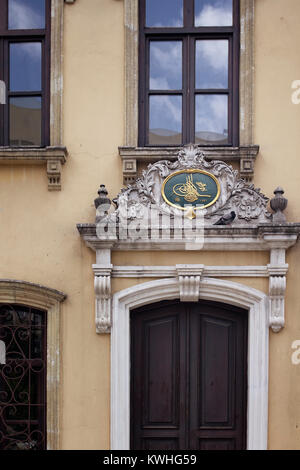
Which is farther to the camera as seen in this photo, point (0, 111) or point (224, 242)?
point (0, 111)

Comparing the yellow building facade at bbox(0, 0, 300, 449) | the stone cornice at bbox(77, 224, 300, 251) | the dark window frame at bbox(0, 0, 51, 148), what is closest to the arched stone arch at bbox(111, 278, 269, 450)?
the yellow building facade at bbox(0, 0, 300, 449)

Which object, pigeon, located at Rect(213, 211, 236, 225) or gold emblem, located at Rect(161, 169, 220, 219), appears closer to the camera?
pigeon, located at Rect(213, 211, 236, 225)

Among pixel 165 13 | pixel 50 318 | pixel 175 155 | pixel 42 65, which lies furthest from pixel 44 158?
pixel 165 13

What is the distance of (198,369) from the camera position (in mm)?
5852

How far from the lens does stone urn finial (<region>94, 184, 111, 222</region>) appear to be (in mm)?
5625

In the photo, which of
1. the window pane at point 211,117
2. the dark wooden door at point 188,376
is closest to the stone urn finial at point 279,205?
the window pane at point 211,117

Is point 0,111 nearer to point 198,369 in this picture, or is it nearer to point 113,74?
point 113,74

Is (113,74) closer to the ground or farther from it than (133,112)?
farther from it

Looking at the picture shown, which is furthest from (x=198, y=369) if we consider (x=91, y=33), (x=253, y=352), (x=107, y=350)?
(x=91, y=33)

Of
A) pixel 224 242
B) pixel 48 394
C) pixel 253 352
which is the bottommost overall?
pixel 48 394

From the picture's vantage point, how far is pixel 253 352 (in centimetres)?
561

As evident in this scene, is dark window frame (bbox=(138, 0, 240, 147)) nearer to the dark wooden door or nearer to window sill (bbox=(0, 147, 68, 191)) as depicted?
window sill (bbox=(0, 147, 68, 191))

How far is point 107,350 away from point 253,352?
1575mm

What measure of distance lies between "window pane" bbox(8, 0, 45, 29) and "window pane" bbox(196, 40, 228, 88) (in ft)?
6.13
